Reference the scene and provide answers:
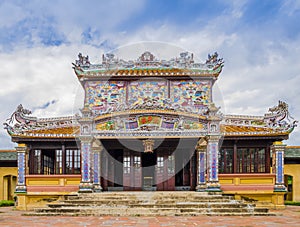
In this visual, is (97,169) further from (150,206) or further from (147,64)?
(147,64)

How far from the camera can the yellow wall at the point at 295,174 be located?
25781 millimetres

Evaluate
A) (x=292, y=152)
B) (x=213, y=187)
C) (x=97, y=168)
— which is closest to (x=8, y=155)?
(x=97, y=168)

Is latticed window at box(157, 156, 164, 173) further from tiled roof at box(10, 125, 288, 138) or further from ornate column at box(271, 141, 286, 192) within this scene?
ornate column at box(271, 141, 286, 192)

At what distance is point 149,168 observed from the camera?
22344 millimetres

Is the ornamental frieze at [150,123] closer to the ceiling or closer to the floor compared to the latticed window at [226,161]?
closer to the ceiling

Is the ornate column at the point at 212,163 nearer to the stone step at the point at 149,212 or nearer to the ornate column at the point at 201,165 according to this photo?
the ornate column at the point at 201,165

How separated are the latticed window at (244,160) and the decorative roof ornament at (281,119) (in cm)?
164

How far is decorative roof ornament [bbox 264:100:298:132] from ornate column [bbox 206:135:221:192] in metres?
4.03

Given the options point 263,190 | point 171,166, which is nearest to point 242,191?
point 263,190

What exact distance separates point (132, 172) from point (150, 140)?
398cm

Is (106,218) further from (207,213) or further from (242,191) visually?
(242,191)

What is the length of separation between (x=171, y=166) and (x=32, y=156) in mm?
7248

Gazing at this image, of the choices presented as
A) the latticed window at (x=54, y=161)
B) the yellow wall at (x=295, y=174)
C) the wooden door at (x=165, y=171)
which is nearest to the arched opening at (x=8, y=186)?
the latticed window at (x=54, y=161)

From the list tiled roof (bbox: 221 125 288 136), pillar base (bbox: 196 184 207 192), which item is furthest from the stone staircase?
tiled roof (bbox: 221 125 288 136)
